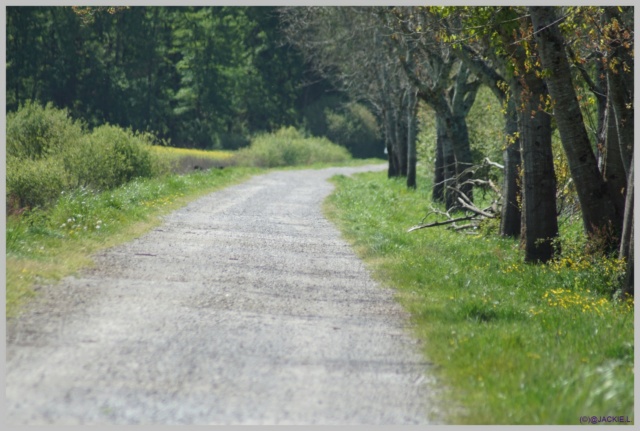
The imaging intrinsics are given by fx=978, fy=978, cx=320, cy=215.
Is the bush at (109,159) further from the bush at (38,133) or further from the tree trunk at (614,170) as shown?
the tree trunk at (614,170)

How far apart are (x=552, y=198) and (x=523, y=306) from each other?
5293mm

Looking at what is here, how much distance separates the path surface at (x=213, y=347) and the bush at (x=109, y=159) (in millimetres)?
16847

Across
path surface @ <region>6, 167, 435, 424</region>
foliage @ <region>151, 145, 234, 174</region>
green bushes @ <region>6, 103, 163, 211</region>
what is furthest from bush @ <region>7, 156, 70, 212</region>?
path surface @ <region>6, 167, 435, 424</region>

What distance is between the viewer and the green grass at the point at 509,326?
6.75m

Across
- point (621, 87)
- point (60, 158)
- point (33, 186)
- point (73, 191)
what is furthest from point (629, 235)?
point (60, 158)

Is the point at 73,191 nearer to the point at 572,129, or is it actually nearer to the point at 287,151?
the point at 572,129

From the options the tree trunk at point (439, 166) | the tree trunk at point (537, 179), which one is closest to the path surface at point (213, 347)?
the tree trunk at point (537, 179)

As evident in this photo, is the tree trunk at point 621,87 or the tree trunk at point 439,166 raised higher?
the tree trunk at point 621,87

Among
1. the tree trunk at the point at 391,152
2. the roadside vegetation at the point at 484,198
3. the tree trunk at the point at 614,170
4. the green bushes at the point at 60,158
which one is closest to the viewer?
the roadside vegetation at the point at 484,198

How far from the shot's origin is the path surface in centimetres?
657

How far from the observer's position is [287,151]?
67750 millimetres

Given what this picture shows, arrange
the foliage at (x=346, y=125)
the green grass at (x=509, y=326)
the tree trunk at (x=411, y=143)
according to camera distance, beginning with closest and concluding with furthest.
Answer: the green grass at (x=509, y=326), the tree trunk at (x=411, y=143), the foliage at (x=346, y=125)

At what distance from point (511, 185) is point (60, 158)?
54.0ft

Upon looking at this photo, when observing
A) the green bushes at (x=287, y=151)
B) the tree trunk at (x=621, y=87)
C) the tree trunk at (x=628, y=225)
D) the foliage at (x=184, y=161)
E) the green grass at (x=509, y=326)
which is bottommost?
the green bushes at (x=287, y=151)
